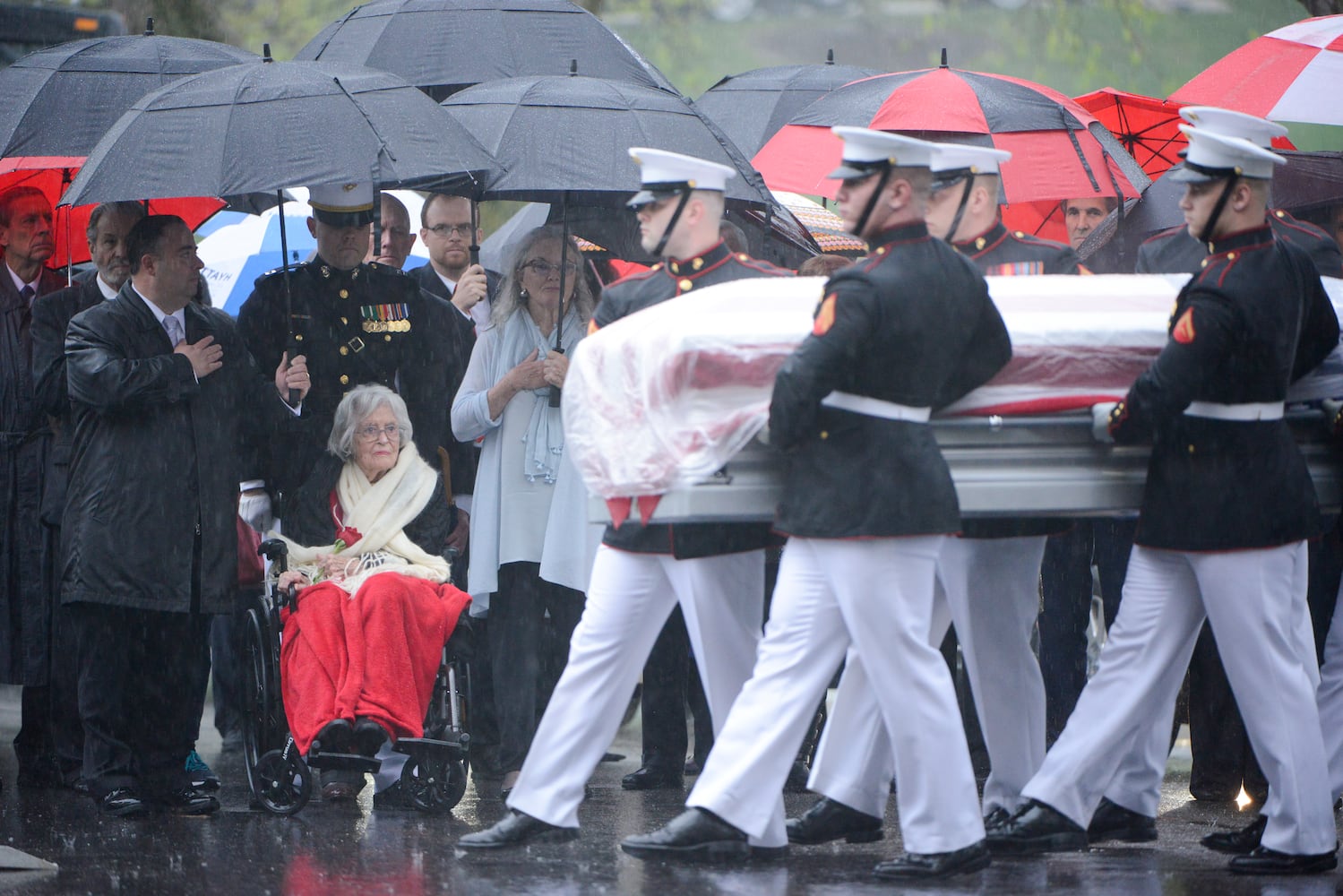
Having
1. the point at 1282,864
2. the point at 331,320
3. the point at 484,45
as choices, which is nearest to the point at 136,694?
the point at 331,320

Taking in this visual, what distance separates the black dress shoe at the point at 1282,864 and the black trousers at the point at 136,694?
3.64 metres

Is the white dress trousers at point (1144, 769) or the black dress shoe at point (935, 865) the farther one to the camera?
the white dress trousers at point (1144, 769)

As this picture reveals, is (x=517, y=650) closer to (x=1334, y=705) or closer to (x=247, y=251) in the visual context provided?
(x=1334, y=705)

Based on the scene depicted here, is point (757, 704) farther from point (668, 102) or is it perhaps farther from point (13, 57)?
point (13, 57)

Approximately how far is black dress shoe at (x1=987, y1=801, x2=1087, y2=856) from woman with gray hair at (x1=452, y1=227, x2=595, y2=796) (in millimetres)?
2169

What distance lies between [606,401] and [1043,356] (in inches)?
49.4

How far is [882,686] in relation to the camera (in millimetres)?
5457

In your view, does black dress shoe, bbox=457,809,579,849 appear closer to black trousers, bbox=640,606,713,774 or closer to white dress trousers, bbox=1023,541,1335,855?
white dress trousers, bbox=1023,541,1335,855

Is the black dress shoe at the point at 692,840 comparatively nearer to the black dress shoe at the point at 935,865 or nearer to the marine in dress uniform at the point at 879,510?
the marine in dress uniform at the point at 879,510

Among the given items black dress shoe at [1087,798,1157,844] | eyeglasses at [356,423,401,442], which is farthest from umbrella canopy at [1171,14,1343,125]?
eyeglasses at [356,423,401,442]

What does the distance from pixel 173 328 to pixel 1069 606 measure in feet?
11.4

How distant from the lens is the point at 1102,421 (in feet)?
18.8

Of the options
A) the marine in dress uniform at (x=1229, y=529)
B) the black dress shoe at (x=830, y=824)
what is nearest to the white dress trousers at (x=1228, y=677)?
the marine in dress uniform at (x=1229, y=529)

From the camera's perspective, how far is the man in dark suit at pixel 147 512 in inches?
274
